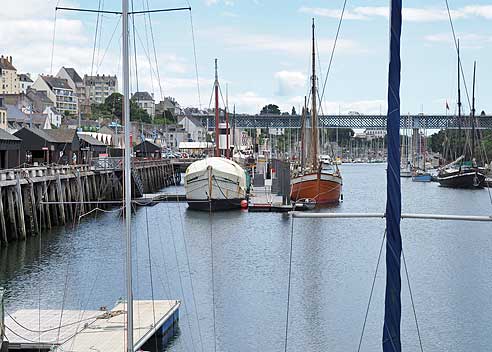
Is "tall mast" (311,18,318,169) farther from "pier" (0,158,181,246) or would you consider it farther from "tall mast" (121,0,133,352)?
"tall mast" (121,0,133,352)

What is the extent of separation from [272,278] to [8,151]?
86.6 feet

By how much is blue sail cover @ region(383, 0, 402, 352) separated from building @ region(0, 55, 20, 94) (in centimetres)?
17466

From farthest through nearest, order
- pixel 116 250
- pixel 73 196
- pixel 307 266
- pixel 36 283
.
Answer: pixel 73 196 → pixel 116 250 → pixel 307 266 → pixel 36 283

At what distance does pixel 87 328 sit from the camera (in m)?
21.0

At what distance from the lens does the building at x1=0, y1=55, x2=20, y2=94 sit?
587 feet

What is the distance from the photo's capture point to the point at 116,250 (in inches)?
1671

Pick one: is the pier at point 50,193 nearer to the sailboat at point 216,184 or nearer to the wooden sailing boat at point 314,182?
the sailboat at point 216,184

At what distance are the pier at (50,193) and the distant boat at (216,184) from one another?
259 centimetres

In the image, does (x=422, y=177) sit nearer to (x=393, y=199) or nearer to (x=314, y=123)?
(x=314, y=123)

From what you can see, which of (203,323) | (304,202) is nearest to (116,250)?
(203,323)

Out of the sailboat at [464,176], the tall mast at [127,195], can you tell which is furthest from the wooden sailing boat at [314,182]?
the tall mast at [127,195]

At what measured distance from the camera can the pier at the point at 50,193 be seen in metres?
44.2

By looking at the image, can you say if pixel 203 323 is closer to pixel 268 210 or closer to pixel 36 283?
pixel 36 283

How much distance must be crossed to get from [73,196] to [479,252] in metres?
30.9
